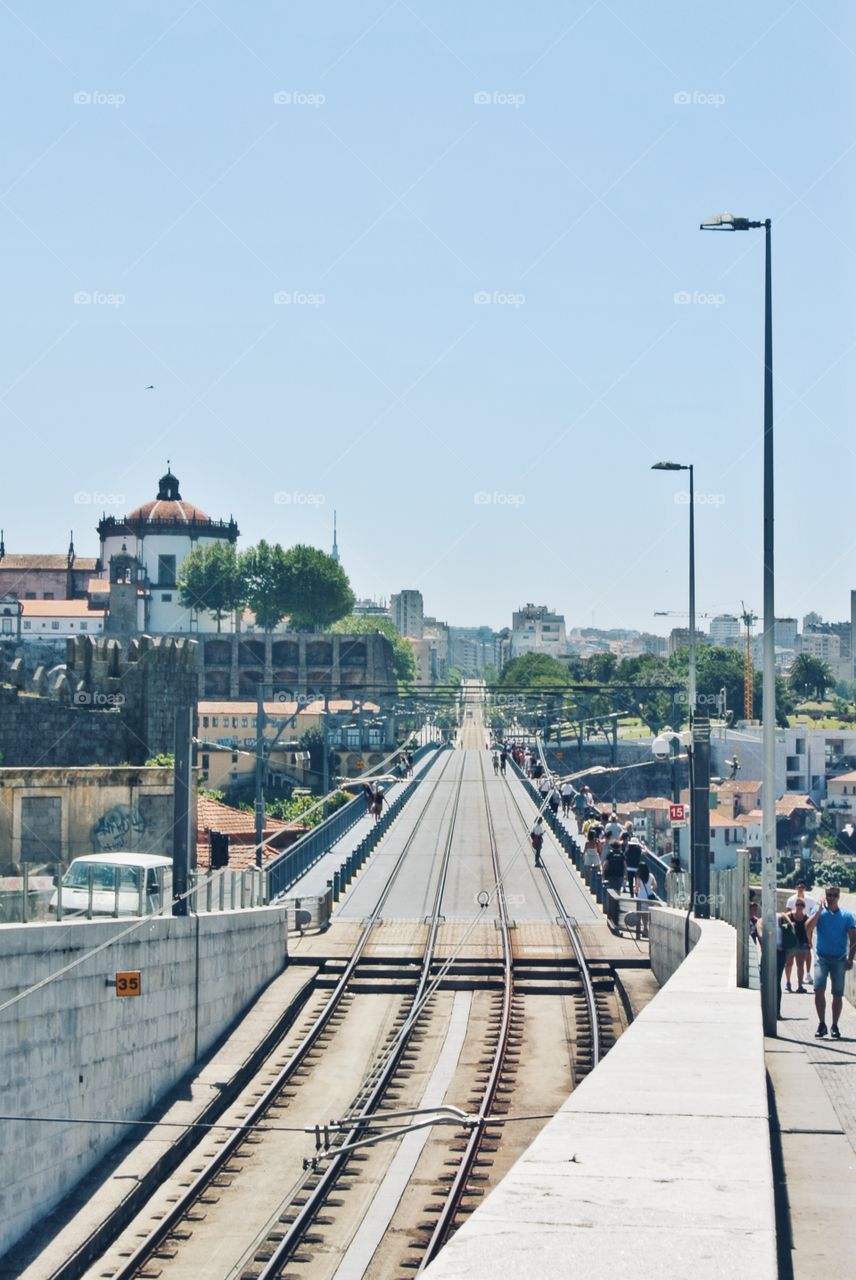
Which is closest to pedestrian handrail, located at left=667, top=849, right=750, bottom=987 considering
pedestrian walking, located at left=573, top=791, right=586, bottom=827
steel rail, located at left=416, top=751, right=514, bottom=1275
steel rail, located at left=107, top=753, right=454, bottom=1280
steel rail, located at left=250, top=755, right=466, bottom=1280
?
steel rail, located at left=416, top=751, right=514, bottom=1275

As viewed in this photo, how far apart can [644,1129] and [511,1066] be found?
13.7 meters

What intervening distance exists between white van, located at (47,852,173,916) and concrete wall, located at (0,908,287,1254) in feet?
1.05

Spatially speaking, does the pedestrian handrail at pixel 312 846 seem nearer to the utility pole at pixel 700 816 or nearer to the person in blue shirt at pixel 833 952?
the utility pole at pixel 700 816

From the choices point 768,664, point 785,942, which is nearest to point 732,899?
point 785,942

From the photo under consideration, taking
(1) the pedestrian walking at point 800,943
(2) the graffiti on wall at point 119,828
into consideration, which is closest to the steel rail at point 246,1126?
(2) the graffiti on wall at point 119,828

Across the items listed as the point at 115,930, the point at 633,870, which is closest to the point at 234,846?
the point at 633,870

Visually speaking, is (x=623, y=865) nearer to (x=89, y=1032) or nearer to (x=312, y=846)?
(x=312, y=846)

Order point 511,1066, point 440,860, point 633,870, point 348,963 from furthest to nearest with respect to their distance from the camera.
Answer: point 440,860, point 633,870, point 348,963, point 511,1066

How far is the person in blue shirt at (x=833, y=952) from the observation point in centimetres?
1346

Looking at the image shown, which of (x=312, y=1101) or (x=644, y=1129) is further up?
(x=644, y=1129)

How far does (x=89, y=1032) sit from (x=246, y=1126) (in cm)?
280

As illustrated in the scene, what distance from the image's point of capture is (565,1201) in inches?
230

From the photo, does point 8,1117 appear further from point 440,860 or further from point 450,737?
point 450,737

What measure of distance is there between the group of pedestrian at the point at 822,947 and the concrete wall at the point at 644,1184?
14.6 feet
